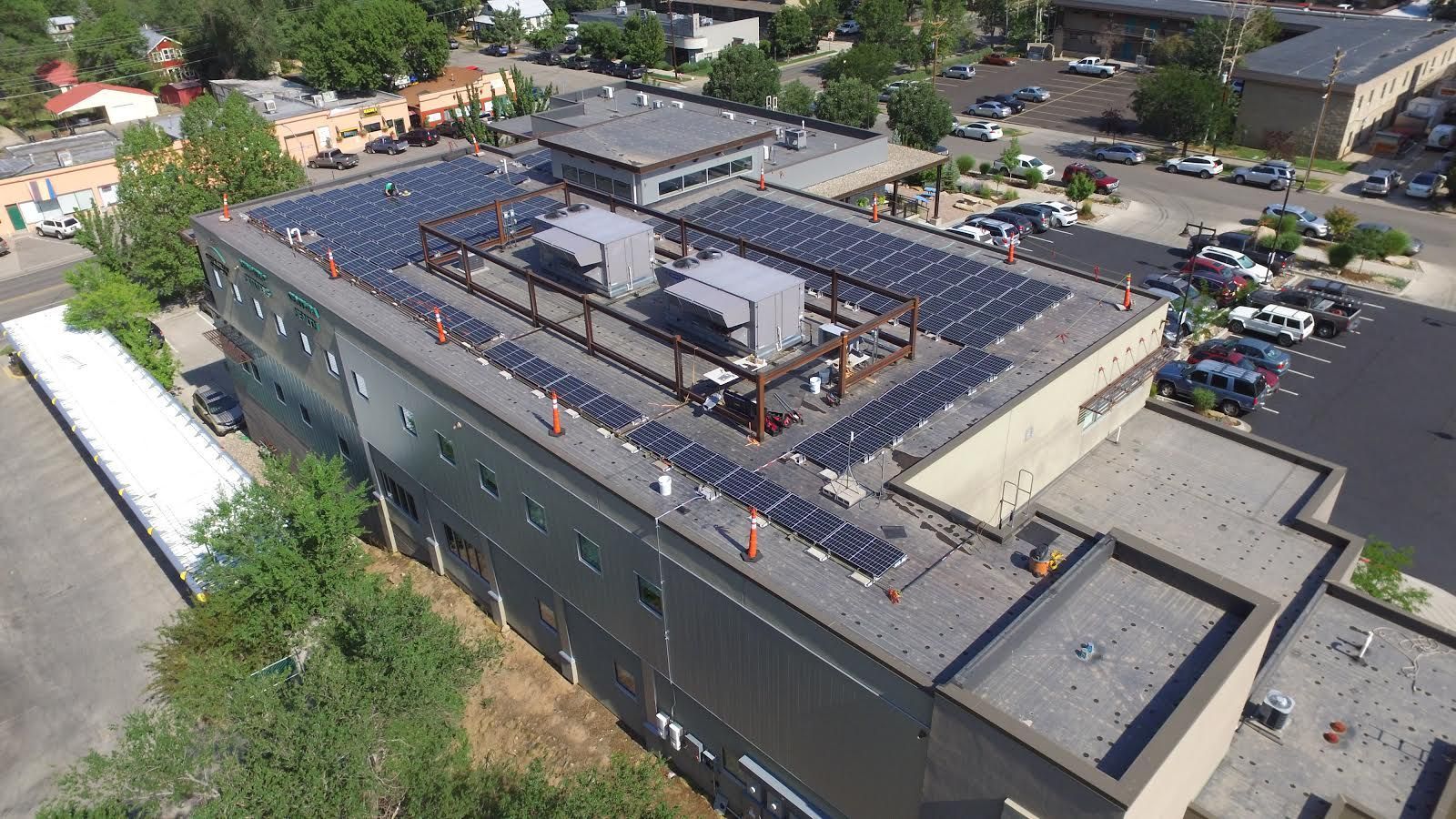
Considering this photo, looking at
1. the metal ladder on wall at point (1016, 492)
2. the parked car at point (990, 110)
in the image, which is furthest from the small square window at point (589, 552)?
the parked car at point (990, 110)

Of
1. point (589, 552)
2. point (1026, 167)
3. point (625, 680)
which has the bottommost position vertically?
point (625, 680)

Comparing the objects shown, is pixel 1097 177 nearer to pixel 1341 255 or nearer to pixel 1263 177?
pixel 1263 177

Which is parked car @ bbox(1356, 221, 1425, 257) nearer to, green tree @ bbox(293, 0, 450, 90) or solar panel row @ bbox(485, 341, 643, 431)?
solar panel row @ bbox(485, 341, 643, 431)

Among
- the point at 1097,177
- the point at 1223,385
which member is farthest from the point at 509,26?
the point at 1223,385

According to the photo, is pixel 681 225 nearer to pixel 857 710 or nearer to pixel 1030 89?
pixel 857 710

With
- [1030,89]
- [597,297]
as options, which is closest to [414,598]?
[597,297]

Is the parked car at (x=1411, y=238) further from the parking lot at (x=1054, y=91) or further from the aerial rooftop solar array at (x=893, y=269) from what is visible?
the aerial rooftop solar array at (x=893, y=269)

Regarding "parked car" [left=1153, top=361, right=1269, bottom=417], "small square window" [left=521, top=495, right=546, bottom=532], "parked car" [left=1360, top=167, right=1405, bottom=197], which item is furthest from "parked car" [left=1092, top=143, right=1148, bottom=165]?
"small square window" [left=521, top=495, right=546, bottom=532]
